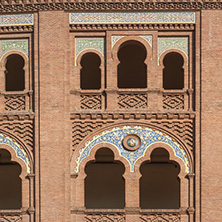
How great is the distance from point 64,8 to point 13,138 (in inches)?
163

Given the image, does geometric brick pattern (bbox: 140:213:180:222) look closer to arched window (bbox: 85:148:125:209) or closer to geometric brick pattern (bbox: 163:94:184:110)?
geometric brick pattern (bbox: 163:94:184:110)

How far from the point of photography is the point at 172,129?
16.0m

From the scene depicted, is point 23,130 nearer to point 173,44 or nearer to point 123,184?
point 173,44

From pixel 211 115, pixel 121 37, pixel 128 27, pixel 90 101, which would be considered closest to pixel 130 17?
pixel 128 27

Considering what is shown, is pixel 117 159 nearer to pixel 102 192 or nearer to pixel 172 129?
pixel 172 129

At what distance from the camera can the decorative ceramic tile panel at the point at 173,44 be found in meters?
A: 16.2

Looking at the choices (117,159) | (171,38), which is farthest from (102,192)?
(171,38)

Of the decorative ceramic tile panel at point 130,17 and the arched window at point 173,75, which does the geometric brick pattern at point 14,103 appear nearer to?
the decorative ceramic tile panel at point 130,17

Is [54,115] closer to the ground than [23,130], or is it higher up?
higher up

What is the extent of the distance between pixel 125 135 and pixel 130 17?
3.52m

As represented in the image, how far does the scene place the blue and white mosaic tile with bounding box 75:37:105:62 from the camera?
53.4ft

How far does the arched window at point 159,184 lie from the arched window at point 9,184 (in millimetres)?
4608

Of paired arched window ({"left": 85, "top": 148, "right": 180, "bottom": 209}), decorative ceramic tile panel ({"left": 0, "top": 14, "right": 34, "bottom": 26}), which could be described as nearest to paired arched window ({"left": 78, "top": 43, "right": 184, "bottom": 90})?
paired arched window ({"left": 85, "top": 148, "right": 180, "bottom": 209})

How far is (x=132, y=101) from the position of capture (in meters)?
16.1
